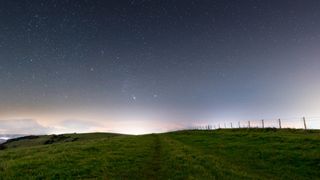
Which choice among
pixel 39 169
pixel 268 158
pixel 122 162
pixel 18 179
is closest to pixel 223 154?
pixel 268 158

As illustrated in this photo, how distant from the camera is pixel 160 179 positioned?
20281 millimetres

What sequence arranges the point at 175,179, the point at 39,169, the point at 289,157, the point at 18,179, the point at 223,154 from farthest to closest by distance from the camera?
the point at 223,154 → the point at 289,157 → the point at 39,169 → the point at 18,179 → the point at 175,179

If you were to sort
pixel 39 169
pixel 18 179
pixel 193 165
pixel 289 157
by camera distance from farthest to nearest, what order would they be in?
pixel 289 157 → pixel 39 169 → pixel 193 165 → pixel 18 179

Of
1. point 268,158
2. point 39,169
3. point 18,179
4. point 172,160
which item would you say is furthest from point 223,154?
point 18,179

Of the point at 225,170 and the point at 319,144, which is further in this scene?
the point at 319,144

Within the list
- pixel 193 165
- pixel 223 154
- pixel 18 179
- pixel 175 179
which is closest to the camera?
pixel 175 179

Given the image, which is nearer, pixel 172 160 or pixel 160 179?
pixel 160 179

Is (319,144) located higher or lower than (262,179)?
higher

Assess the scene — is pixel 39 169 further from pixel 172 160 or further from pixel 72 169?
pixel 172 160

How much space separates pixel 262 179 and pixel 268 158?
983cm

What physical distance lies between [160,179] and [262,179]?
581cm

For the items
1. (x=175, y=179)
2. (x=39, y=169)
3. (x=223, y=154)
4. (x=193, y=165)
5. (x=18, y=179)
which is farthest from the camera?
(x=223, y=154)

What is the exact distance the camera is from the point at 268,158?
2975 cm

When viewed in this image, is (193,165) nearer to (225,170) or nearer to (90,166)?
(225,170)
